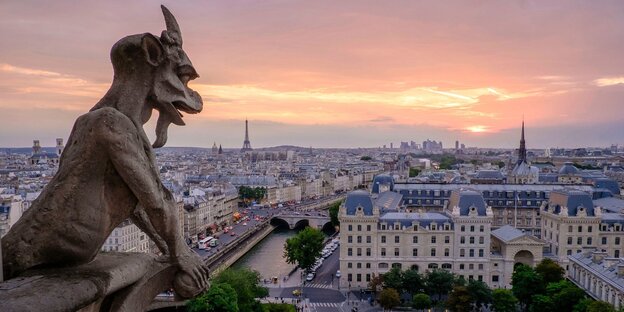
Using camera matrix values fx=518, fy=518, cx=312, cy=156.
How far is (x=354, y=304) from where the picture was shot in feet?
120

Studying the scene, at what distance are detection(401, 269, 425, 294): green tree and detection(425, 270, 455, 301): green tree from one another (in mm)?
431

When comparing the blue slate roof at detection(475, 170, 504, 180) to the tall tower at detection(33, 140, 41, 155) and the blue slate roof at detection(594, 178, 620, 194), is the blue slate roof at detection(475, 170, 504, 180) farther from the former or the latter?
the tall tower at detection(33, 140, 41, 155)

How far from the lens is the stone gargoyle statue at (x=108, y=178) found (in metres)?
4.19

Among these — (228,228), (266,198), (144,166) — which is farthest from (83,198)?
(266,198)

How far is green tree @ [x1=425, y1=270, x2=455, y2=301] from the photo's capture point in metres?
35.9

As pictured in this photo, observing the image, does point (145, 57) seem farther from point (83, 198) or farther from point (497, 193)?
point (497, 193)

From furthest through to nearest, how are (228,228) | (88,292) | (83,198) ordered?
(228,228) < (83,198) < (88,292)

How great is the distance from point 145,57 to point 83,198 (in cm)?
133

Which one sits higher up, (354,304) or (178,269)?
(178,269)

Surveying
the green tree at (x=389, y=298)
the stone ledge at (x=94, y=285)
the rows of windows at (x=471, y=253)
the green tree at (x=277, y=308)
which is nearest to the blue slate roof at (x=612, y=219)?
the rows of windows at (x=471, y=253)

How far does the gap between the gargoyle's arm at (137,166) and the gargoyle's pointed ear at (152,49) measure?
2.14 feet

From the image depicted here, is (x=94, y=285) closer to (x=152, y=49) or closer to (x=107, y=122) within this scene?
(x=107, y=122)

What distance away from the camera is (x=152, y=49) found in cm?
467

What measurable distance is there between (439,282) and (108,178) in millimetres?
34362
